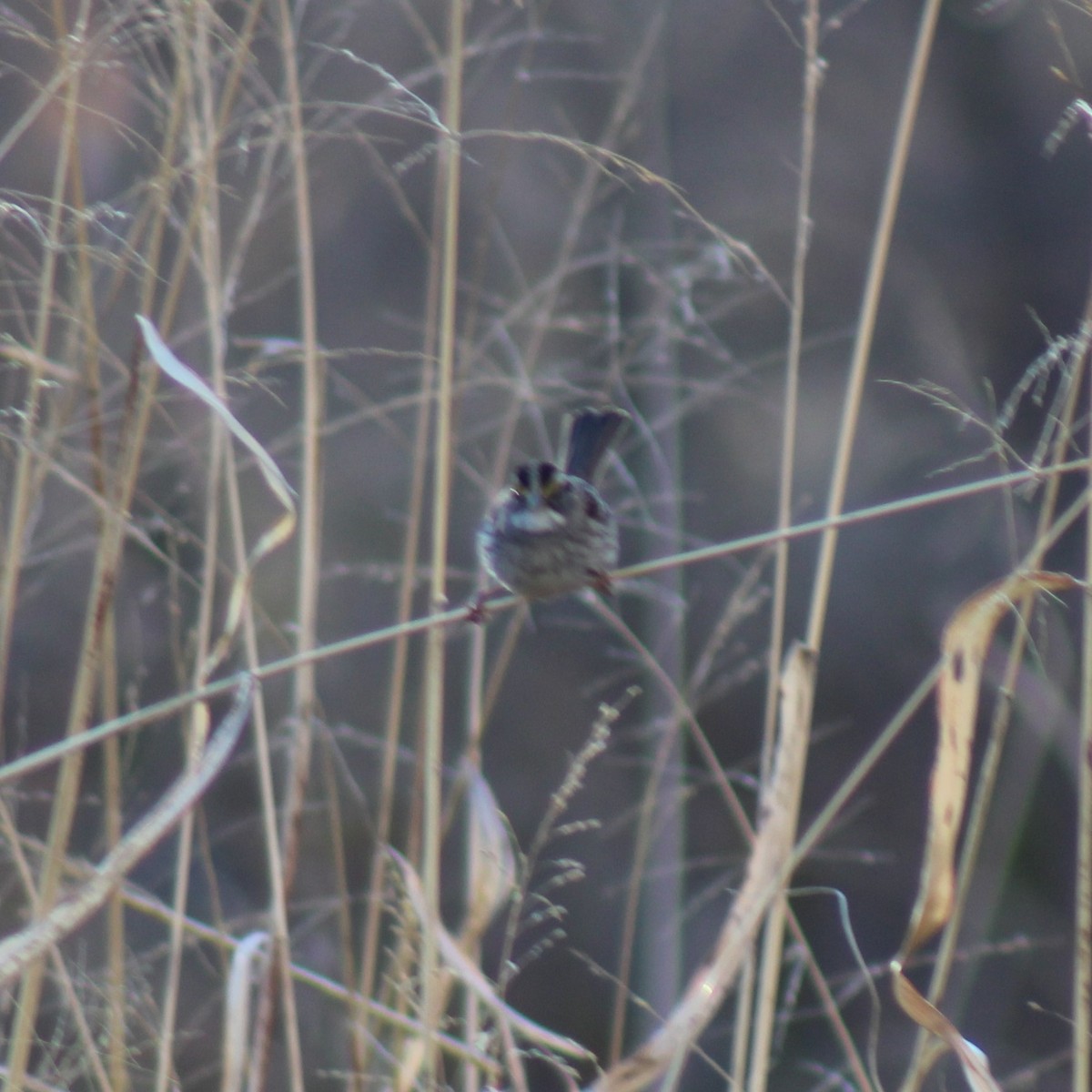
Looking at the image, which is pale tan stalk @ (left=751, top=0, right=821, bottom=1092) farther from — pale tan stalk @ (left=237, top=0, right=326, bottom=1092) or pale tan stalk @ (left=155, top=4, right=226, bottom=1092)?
pale tan stalk @ (left=155, top=4, right=226, bottom=1092)

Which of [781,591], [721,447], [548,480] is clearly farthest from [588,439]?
[721,447]

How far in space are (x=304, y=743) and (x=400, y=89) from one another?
0.81m

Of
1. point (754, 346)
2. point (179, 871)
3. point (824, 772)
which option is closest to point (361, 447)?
point (754, 346)

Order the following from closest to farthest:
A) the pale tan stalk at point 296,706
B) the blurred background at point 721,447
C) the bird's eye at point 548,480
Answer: the pale tan stalk at point 296,706 < the bird's eye at point 548,480 < the blurred background at point 721,447

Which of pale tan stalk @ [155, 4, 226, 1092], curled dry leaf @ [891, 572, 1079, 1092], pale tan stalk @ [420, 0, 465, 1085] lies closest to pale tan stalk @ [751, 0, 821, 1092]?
curled dry leaf @ [891, 572, 1079, 1092]

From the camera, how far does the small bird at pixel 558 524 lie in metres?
2.83

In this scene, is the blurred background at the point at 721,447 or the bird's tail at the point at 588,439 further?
the blurred background at the point at 721,447

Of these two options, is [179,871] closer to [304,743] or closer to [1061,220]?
[304,743]

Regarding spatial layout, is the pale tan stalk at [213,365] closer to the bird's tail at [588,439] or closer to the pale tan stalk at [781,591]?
the pale tan stalk at [781,591]

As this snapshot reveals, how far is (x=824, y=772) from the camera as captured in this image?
21.4ft

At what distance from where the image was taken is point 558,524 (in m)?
2.84

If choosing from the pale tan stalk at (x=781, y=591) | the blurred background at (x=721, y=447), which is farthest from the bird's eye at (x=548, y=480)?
the blurred background at (x=721, y=447)

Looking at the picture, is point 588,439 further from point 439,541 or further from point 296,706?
point 296,706

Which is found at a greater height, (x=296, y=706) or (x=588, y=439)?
(x=588, y=439)
